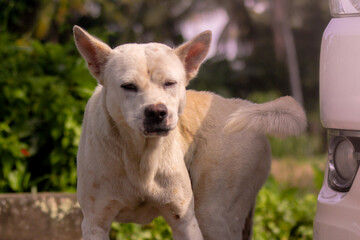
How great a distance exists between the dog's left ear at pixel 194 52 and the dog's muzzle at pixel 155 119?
2.04 feet

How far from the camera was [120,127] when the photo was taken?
11.8 ft

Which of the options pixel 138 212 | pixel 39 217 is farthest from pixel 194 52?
pixel 39 217

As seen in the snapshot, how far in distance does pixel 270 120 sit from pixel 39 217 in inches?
102

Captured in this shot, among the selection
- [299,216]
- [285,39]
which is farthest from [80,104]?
[285,39]

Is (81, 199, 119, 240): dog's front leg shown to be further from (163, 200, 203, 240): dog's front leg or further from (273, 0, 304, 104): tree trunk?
(273, 0, 304, 104): tree trunk

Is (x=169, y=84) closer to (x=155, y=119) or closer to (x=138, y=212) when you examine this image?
(x=155, y=119)

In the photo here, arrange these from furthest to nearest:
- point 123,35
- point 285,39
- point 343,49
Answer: point 285,39, point 123,35, point 343,49

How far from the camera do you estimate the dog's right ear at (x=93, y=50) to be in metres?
3.52

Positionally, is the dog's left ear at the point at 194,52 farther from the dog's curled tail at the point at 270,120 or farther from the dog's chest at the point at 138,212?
the dog's chest at the point at 138,212

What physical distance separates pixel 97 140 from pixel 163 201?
0.58 meters

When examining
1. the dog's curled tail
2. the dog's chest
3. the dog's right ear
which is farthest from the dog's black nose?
the dog's chest

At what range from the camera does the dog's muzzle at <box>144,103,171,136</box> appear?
3.16 meters

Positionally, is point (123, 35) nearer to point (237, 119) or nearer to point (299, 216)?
point (299, 216)

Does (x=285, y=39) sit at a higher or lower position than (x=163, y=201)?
lower
